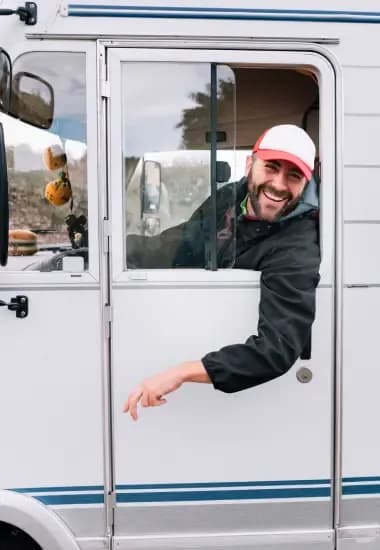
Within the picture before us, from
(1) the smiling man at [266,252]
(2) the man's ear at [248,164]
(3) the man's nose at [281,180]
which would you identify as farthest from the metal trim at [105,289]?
(3) the man's nose at [281,180]

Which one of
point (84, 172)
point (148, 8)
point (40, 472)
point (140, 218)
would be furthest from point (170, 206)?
point (40, 472)

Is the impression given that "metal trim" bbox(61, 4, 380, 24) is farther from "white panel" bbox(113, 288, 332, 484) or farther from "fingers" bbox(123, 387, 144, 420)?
"fingers" bbox(123, 387, 144, 420)

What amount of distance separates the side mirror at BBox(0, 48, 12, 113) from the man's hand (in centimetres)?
124

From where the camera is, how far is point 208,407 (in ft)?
8.34

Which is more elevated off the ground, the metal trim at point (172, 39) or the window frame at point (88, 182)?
the metal trim at point (172, 39)

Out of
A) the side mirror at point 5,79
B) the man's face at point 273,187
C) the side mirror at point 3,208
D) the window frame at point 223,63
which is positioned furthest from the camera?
the man's face at point 273,187

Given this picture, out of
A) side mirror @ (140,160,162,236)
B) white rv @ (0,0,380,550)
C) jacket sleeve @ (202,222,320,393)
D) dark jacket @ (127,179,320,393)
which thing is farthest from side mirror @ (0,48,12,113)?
jacket sleeve @ (202,222,320,393)

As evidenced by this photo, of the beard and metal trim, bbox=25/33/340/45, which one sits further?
the beard

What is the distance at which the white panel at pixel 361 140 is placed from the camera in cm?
252

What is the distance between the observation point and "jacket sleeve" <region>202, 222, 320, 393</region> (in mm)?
2391

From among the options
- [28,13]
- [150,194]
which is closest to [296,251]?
[150,194]

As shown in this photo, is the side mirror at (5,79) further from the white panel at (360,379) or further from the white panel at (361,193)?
the white panel at (360,379)

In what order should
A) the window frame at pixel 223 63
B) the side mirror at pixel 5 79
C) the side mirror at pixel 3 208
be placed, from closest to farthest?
the side mirror at pixel 3 208 < the side mirror at pixel 5 79 < the window frame at pixel 223 63

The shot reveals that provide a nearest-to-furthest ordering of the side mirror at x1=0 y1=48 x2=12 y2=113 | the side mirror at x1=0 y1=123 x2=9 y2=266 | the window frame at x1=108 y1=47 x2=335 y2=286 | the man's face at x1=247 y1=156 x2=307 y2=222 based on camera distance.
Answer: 1. the side mirror at x1=0 y1=123 x2=9 y2=266
2. the side mirror at x1=0 y1=48 x2=12 y2=113
3. the window frame at x1=108 y1=47 x2=335 y2=286
4. the man's face at x1=247 y1=156 x2=307 y2=222
